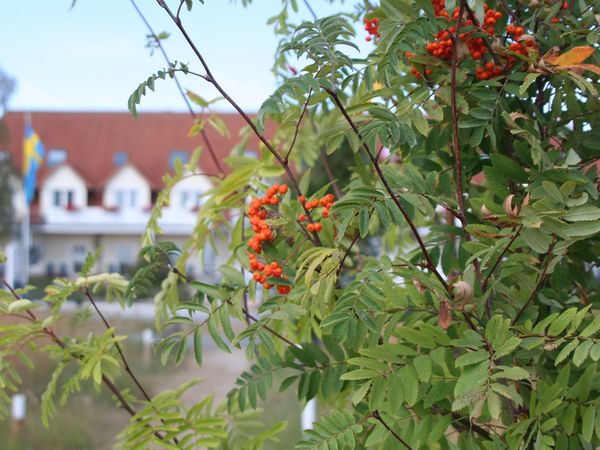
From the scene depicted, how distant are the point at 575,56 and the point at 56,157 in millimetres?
23198

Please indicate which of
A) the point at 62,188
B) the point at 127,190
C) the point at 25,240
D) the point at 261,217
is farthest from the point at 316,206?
the point at 62,188

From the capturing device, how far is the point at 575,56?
108 centimetres

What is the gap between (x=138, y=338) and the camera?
10727 mm

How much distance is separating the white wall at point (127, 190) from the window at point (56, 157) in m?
1.60

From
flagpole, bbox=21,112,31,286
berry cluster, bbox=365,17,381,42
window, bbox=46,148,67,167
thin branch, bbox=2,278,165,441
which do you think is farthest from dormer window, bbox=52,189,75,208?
berry cluster, bbox=365,17,381,42

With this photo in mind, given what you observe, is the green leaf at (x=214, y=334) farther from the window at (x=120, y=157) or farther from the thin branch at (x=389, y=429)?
the window at (x=120, y=157)

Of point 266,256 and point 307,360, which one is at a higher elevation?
point 266,256

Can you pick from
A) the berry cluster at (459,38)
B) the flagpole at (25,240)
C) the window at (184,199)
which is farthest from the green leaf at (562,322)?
the window at (184,199)

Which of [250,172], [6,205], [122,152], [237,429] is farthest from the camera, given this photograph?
[122,152]

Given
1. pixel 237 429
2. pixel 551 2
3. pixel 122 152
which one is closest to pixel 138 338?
pixel 237 429

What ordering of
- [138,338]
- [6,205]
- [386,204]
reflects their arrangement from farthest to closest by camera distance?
[6,205] < [138,338] < [386,204]

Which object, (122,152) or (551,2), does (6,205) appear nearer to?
(122,152)

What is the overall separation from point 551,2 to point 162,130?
22372mm

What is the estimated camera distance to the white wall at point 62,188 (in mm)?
22297
